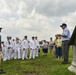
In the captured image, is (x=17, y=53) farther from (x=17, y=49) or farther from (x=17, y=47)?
(x=17, y=47)

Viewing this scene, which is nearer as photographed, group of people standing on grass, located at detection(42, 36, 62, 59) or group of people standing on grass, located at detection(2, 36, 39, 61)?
group of people standing on grass, located at detection(42, 36, 62, 59)

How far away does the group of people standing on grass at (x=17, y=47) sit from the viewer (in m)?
25.1

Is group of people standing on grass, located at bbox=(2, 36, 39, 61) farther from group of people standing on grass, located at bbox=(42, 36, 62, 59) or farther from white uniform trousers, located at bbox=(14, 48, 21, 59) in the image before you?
group of people standing on grass, located at bbox=(42, 36, 62, 59)

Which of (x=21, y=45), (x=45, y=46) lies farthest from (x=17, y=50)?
(x=45, y=46)

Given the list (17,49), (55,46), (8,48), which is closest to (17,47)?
(17,49)

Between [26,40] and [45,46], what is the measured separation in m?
3.97

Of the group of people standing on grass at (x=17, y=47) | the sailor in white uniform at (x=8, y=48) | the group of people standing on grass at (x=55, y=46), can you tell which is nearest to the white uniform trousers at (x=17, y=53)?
the group of people standing on grass at (x=17, y=47)

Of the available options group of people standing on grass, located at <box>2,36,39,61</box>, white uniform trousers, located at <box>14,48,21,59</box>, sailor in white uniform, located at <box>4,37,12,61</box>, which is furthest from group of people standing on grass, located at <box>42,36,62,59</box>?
sailor in white uniform, located at <box>4,37,12,61</box>

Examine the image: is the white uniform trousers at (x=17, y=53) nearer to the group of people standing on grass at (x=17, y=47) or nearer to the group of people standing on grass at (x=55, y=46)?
the group of people standing on grass at (x=17, y=47)

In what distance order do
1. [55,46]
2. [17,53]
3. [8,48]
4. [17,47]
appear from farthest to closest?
[17,53] < [17,47] < [8,48] < [55,46]

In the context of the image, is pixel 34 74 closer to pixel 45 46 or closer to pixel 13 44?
pixel 13 44

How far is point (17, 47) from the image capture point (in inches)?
1017

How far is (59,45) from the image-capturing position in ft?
72.3

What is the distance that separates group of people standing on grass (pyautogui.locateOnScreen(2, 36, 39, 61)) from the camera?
2511 centimetres
